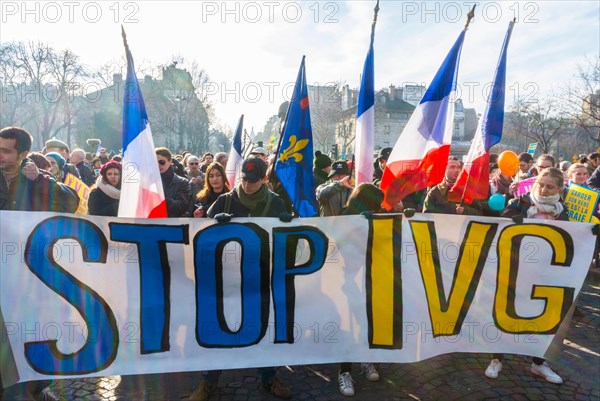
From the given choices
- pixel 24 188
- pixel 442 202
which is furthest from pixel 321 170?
pixel 24 188

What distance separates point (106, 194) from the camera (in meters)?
4.52

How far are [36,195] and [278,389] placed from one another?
102 inches

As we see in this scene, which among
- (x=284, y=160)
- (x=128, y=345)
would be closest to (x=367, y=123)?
(x=284, y=160)

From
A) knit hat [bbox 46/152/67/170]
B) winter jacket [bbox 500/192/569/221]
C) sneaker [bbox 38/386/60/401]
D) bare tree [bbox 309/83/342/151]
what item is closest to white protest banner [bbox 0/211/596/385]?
sneaker [bbox 38/386/60/401]

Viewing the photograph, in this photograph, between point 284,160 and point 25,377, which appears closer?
point 25,377

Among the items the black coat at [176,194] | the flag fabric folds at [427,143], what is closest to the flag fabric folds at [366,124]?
the flag fabric folds at [427,143]

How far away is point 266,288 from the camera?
3475 millimetres

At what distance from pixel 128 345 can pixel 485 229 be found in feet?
10.4

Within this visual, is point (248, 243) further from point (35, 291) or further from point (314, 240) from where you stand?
point (35, 291)

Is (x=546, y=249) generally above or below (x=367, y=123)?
below

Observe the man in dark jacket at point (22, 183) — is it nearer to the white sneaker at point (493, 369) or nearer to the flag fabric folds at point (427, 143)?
the flag fabric folds at point (427, 143)

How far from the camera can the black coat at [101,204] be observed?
4.45m

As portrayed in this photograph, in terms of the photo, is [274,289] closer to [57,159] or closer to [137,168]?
[137,168]

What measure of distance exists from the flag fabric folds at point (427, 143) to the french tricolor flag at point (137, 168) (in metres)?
2.40
